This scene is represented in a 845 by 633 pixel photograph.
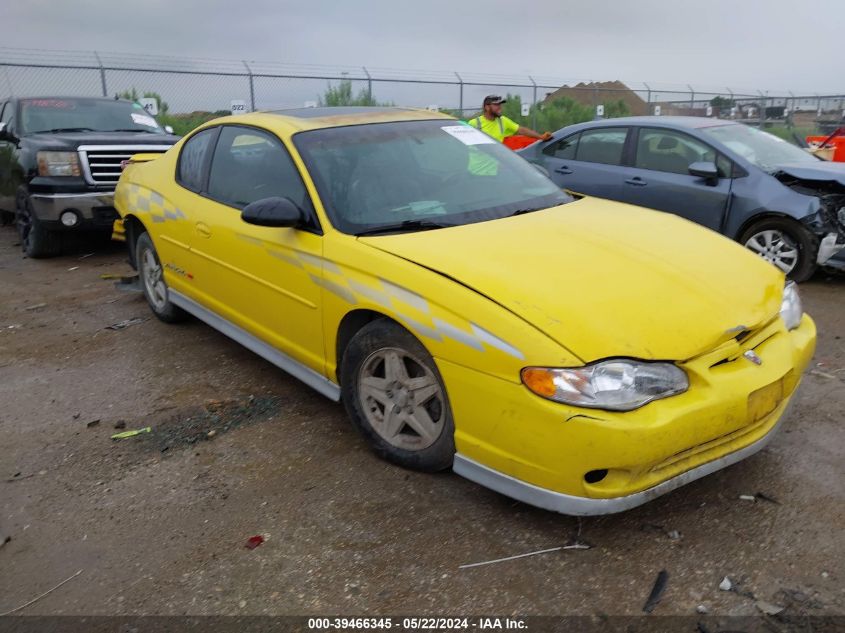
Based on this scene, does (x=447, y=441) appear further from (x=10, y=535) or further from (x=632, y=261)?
(x=10, y=535)

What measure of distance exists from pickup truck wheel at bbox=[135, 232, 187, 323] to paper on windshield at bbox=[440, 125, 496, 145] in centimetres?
240

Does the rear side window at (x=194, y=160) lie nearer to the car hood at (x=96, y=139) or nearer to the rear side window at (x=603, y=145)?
the car hood at (x=96, y=139)

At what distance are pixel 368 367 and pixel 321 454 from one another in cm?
56

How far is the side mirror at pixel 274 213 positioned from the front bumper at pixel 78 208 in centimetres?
477

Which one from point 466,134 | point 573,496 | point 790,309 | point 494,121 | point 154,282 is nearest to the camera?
point 573,496

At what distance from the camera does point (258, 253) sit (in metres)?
3.93

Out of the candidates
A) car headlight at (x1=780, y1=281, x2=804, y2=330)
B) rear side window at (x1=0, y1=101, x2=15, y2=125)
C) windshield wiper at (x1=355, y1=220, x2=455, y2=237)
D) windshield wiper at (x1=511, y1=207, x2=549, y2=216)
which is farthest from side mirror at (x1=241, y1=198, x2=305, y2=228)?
rear side window at (x1=0, y1=101, x2=15, y2=125)

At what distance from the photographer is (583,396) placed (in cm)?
257

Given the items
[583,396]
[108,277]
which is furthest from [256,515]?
[108,277]

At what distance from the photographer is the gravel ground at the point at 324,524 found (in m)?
2.57

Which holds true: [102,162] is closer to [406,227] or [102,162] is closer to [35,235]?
[35,235]

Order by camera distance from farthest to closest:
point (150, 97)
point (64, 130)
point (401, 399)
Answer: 1. point (150, 97)
2. point (64, 130)
3. point (401, 399)

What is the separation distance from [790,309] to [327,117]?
267cm

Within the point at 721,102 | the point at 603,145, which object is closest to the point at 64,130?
the point at 603,145
